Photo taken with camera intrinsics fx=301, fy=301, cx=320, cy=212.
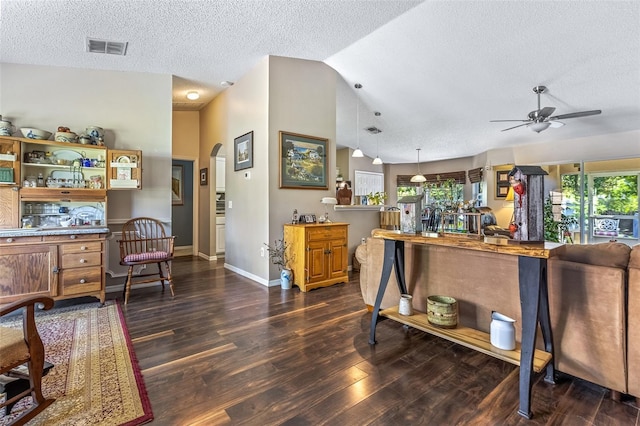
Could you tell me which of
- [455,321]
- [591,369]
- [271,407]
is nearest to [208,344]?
[271,407]

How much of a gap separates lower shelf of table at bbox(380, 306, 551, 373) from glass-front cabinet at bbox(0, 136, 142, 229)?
3648 mm

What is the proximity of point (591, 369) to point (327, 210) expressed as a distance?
11.4 ft

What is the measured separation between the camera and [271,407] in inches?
65.7

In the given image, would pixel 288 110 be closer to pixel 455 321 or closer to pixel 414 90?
pixel 414 90

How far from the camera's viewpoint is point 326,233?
412 centimetres

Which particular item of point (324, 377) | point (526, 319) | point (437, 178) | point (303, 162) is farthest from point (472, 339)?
point (437, 178)

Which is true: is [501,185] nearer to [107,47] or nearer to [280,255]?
[280,255]

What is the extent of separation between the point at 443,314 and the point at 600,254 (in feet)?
3.26

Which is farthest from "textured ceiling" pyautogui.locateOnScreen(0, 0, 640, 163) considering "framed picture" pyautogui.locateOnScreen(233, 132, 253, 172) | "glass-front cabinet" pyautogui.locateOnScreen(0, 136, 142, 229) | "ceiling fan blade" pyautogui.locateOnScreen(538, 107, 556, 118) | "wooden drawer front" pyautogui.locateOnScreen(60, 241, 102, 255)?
"wooden drawer front" pyautogui.locateOnScreen(60, 241, 102, 255)

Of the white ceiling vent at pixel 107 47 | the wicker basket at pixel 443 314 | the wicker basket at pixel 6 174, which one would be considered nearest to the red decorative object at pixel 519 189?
the wicker basket at pixel 443 314

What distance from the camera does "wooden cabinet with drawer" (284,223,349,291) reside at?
3.91 meters

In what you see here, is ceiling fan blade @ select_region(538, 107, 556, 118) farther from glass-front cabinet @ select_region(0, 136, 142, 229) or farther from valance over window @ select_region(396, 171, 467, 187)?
glass-front cabinet @ select_region(0, 136, 142, 229)

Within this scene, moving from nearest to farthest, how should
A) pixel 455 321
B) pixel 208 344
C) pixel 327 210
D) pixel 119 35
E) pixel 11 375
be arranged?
pixel 11 375
pixel 455 321
pixel 208 344
pixel 119 35
pixel 327 210

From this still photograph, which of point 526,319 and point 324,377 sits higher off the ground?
point 526,319
